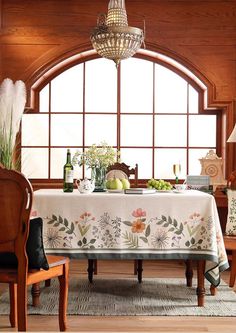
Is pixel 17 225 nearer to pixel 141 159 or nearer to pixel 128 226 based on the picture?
pixel 128 226

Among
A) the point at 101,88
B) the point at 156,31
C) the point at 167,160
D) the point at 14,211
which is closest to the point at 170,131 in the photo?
the point at 167,160

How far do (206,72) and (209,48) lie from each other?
24cm

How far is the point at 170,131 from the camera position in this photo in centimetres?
628

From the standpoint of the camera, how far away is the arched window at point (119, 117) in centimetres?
624

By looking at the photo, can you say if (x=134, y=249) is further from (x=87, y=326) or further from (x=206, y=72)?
(x=206, y=72)

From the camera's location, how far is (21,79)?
5.92 m

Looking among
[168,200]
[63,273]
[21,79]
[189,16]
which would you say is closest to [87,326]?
[63,273]

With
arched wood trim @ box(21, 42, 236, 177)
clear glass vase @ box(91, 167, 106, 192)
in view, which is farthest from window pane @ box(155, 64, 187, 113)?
clear glass vase @ box(91, 167, 106, 192)

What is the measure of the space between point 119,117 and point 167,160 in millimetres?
672

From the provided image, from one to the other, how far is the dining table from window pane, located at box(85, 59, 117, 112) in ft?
8.60

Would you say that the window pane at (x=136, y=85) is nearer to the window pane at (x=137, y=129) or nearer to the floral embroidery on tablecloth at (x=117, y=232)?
the window pane at (x=137, y=129)

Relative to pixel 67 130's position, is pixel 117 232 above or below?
below

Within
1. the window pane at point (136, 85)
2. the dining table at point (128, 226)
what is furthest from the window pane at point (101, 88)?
the dining table at point (128, 226)

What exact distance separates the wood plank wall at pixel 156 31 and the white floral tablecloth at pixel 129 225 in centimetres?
228
